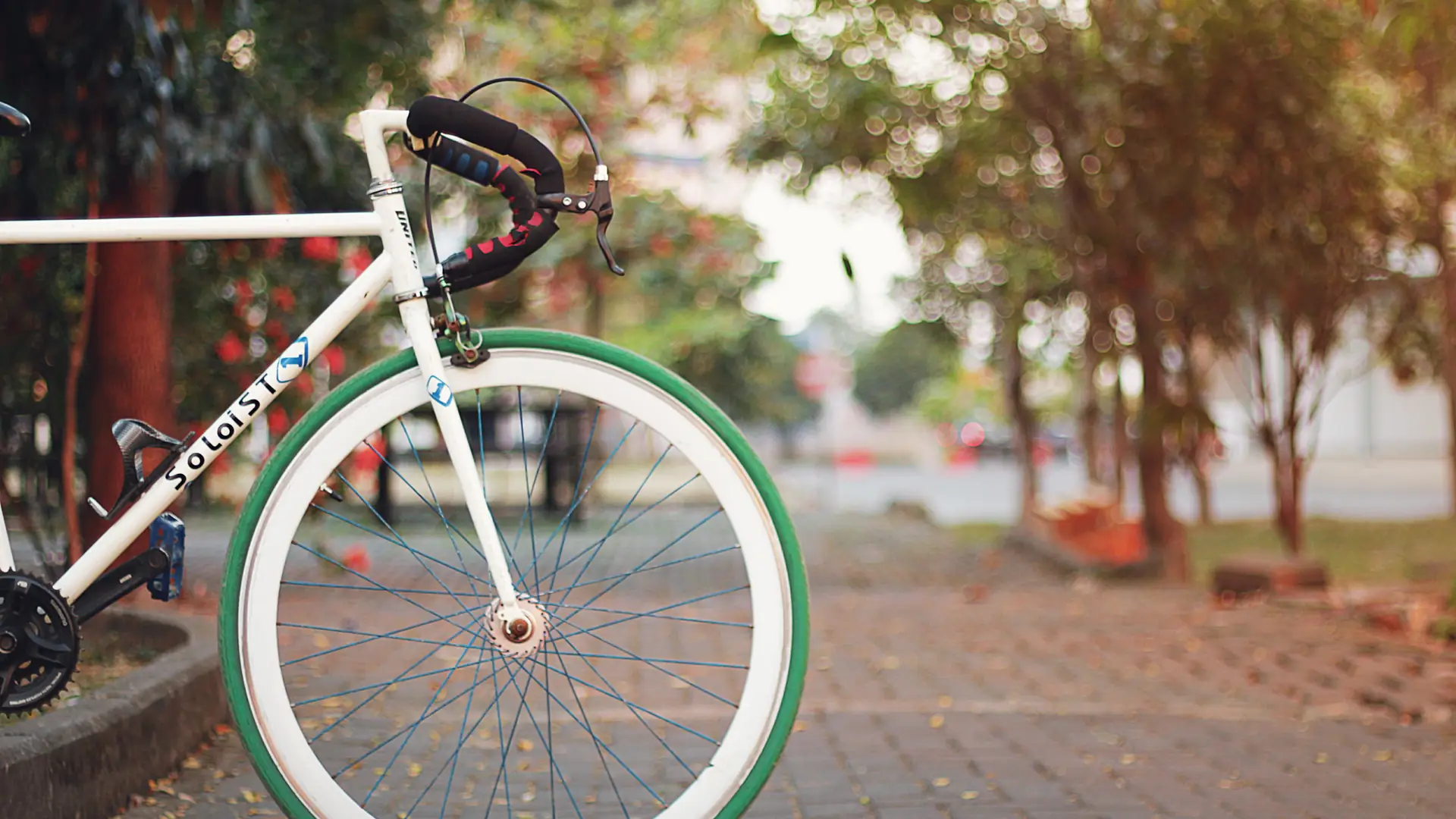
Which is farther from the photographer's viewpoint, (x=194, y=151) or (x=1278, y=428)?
(x=1278, y=428)

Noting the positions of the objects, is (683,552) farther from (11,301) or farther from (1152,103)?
(11,301)

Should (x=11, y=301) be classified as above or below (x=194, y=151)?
below

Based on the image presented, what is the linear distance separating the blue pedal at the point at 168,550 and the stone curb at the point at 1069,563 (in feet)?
28.5

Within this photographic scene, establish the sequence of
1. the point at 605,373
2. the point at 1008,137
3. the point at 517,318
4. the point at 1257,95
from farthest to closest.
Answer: the point at 517,318
the point at 1008,137
the point at 1257,95
the point at 605,373

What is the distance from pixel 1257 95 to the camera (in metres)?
9.02

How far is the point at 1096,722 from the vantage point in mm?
4234

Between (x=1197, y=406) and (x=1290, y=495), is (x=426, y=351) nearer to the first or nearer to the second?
(x=1197, y=406)

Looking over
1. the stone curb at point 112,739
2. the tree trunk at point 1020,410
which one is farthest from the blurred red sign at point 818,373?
the stone curb at point 112,739

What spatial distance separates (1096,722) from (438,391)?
277 centimetres

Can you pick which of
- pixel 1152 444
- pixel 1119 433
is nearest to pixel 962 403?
pixel 1119 433

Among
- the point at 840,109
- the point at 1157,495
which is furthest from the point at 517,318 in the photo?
the point at 1157,495

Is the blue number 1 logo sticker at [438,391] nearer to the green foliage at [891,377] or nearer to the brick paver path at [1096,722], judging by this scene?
the brick paver path at [1096,722]

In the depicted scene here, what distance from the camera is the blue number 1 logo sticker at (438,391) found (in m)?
2.11

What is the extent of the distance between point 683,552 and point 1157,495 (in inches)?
165
